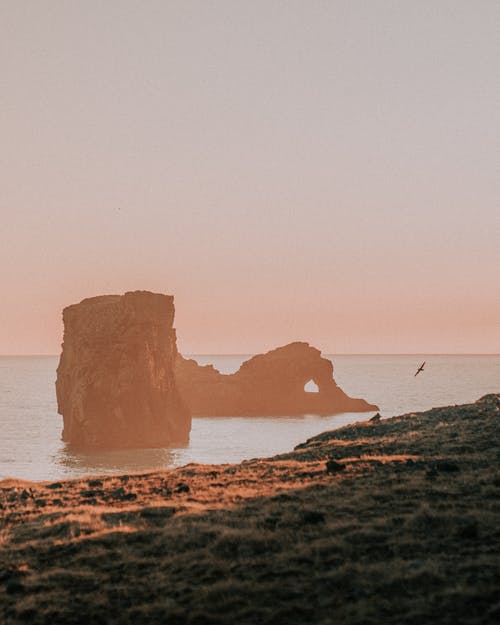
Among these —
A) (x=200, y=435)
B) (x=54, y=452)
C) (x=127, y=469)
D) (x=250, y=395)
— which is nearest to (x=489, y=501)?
(x=127, y=469)

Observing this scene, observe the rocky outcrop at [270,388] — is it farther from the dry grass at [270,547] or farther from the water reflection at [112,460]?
the dry grass at [270,547]

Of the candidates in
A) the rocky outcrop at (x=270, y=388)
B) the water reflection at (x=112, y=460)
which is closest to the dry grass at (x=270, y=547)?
the water reflection at (x=112, y=460)

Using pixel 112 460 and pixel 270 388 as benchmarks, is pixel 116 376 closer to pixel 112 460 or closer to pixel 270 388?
pixel 112 460

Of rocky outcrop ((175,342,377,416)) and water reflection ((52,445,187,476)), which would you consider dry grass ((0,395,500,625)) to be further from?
rocky outcrop ((175,342,377,416))

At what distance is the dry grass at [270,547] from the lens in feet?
40.2

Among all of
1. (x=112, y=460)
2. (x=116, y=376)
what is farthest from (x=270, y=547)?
(x=116, y=376)

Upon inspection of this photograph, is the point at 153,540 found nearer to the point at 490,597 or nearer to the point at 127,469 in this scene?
the point at 490,597

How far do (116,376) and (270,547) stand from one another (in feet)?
353

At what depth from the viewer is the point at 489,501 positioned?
17.9 meters

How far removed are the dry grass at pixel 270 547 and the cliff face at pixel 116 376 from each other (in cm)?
9462

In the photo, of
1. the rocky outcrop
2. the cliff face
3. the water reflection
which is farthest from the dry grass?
the rocky outcrop

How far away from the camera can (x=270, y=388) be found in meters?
186

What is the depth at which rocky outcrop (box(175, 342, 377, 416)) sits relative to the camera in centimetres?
18062

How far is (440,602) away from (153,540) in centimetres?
811
